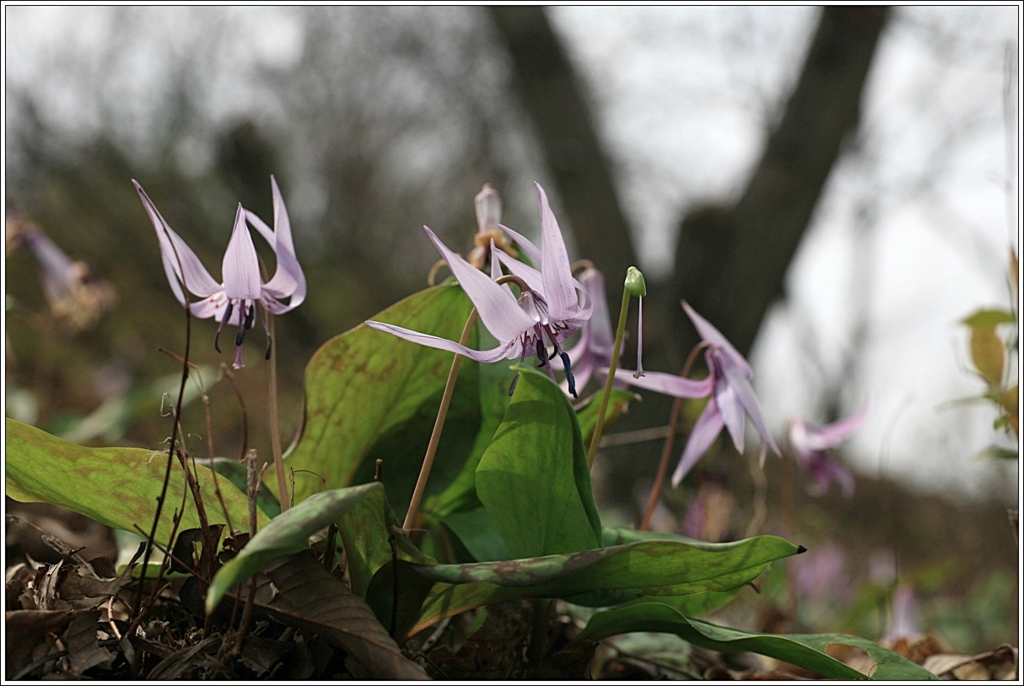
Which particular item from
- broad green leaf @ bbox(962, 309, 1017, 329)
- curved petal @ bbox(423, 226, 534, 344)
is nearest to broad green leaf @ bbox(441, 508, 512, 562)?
curved petal @ bbox(423, 226, 534, 344)

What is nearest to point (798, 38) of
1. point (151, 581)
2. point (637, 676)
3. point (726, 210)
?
point (726, 210)

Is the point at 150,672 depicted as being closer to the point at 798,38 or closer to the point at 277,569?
the point at 277,569

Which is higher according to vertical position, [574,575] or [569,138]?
[569,138]

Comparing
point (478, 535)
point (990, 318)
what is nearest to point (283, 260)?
point (478, 535)

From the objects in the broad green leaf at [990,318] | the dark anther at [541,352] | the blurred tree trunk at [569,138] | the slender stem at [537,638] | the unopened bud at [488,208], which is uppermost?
the blurred tree trunk at [569,138]

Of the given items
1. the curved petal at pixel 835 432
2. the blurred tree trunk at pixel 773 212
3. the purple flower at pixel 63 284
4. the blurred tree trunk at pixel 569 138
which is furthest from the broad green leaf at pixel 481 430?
the blurred tree trunk at pixel 569 138

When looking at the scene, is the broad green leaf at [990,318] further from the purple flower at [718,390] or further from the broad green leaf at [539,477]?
the broad green leaf at [539,477]

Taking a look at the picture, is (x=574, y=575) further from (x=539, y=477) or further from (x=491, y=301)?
(x=491, y=301)
